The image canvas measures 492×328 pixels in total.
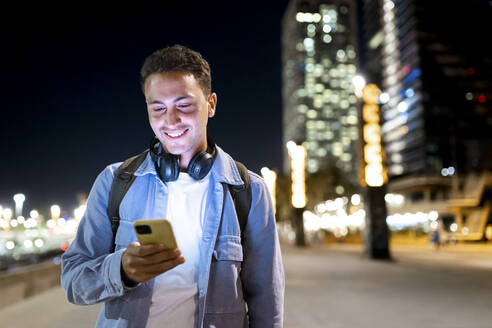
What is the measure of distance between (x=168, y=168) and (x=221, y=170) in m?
0.24

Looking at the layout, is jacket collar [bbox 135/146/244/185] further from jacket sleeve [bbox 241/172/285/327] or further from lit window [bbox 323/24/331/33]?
lit window [bbox 323/24/331/33]

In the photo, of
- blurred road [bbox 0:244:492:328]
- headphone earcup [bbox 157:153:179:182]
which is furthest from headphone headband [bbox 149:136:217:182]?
blurred road [bbox 0:244:492:328]

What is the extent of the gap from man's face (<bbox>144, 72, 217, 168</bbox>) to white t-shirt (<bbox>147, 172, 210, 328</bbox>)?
20 centimetres

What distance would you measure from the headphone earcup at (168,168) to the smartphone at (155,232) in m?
0.47

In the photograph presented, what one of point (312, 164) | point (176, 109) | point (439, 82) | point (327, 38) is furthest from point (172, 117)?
point (327, 38)

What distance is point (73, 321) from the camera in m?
7.04

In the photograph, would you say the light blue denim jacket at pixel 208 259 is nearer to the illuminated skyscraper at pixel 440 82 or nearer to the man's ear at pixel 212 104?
the man's ear at pixel 212 104

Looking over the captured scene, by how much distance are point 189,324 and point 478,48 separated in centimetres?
11894

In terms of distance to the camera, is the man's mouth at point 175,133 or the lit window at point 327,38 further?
the lit window at point 327,38

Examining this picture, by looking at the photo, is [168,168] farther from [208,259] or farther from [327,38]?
[327,38]

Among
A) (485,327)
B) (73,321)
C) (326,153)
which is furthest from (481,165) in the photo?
(326,153)

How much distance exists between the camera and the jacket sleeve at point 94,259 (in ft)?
5.52

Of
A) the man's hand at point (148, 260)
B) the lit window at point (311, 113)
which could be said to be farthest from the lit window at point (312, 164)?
the man's hand at point (148, 260)

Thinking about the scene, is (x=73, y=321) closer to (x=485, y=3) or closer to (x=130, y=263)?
(x=130, y=263)
